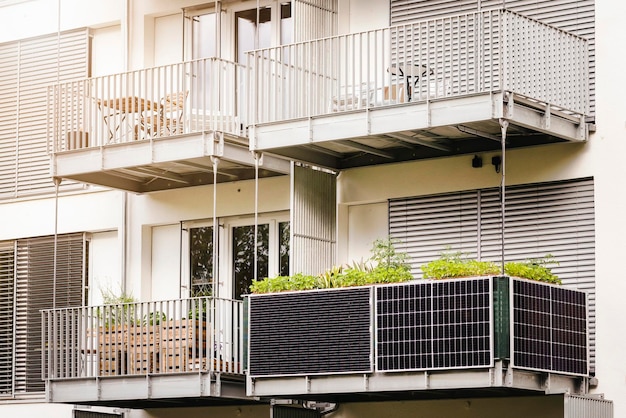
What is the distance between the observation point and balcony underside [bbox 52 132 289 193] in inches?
949

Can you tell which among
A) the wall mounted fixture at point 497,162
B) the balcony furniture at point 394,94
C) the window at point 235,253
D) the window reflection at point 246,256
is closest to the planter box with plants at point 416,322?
the wall mounted fixture at point 497,162

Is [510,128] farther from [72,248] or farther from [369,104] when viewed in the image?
[72,248]

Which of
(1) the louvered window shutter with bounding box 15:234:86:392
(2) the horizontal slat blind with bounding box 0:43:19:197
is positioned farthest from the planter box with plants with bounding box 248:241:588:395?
(2) the horizontal slat blind with bounding box 0:43:19:197

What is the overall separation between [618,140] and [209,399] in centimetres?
752

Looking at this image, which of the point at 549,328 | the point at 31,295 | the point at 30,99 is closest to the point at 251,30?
the point at 30,99

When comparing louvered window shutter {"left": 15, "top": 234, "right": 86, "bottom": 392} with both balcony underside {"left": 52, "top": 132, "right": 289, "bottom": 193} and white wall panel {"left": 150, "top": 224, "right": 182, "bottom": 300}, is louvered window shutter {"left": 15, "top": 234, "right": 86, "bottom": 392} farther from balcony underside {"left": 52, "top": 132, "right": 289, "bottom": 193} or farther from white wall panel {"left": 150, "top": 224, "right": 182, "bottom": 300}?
balcony underside {"left": 52, "top": 132, "right": 289, "bottom": 193}

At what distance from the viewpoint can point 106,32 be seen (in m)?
28.3

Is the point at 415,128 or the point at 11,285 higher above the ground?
the point at 415,128

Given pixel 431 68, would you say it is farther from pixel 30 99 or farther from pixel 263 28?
pixel 30 99

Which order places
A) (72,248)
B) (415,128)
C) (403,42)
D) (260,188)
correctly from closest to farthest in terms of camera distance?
(415,128) < (403,42) < (260,188) < (72,248)

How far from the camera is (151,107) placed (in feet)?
81.6

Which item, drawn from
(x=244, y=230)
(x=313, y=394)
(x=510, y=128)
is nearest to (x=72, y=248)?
(x=244, y=230)

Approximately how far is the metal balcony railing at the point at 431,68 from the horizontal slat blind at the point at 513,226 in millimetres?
1438

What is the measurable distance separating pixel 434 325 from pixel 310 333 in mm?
2087
